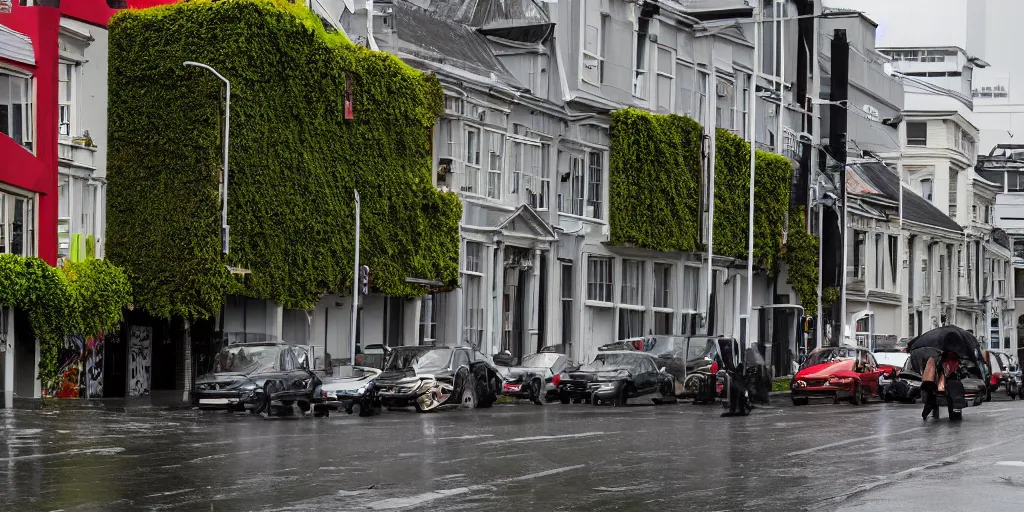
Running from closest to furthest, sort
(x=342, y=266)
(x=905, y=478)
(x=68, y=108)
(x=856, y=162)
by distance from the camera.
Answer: (x=905, y=478)
(x=68, y=108)
(x=342, y=266)
(x=856, y=162)

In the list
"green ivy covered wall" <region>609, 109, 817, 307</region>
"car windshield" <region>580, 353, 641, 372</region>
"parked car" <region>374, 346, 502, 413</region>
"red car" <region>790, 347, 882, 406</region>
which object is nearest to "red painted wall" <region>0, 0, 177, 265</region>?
"parked car" <region>374, 346, 502, 413</region>

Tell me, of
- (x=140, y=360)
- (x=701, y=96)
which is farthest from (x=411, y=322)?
(x=701, y=96)

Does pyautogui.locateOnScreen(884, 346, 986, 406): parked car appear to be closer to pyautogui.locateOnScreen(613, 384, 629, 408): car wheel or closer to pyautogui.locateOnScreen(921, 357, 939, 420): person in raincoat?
pyautogui.locateOnScreen(921, 357, 939, 420): person in raincoat

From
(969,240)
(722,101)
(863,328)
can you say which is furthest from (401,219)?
(969,240)

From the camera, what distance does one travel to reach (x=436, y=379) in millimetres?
35000

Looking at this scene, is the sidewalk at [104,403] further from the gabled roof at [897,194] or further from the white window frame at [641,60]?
the gabled roof at [897,194]

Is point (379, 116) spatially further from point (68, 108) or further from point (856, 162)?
point (856, 162)

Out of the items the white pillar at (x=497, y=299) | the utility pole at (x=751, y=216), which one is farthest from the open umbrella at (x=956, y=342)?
the utility pole at (x=751, y=216)

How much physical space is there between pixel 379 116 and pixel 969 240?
53.6m

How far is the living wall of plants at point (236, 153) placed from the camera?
131 feet

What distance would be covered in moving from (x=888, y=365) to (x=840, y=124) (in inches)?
1102

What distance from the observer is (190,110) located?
132 feet

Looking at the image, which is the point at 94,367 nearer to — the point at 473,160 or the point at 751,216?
the point at 473,160

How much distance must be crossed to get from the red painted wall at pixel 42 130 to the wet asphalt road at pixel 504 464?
877 cm
